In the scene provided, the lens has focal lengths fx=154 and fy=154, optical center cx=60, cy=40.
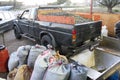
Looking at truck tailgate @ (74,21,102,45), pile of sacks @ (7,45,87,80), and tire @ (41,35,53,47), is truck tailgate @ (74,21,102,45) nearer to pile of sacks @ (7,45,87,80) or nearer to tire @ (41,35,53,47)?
tire @ (41,35,53,47)

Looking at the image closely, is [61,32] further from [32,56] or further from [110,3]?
[110,3]

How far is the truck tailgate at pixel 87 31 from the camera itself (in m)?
4.13

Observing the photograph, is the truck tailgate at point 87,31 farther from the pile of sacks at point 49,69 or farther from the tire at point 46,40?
the pile of sacks at point 49,69

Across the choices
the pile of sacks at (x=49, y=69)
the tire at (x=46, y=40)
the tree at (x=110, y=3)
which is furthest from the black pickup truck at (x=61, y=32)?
the tree at (x=110, y=3)

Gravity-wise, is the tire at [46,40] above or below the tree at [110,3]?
below

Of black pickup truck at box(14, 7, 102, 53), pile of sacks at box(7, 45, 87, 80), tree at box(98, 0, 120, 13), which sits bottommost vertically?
pile of sacks at box(7, 45, 87, 80)

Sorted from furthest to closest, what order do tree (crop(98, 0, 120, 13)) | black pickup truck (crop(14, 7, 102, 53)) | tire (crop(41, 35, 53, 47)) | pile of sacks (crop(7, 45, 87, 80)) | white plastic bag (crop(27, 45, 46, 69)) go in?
tree (crop(98, 0, 120, 13)), tire (crop(41, 35, 53, 47)), black pickup truck (crop(14, 7, 102, 53)), white plastic bag (crop(27, 45, 46, 69)), pile of sacks (crop(7, 45, 87, 80))

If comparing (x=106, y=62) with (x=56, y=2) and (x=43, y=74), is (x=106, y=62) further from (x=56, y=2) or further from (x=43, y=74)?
(x=56, y=2)

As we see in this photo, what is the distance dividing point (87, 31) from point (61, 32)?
76cm

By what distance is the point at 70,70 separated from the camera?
95.0 inches

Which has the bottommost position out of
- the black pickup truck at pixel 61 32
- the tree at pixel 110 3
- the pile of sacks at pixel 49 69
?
the pile of sacks at pixel 49 69

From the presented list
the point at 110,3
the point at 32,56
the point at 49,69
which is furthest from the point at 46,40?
the point at 110,3

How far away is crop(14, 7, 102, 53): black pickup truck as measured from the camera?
162 inches

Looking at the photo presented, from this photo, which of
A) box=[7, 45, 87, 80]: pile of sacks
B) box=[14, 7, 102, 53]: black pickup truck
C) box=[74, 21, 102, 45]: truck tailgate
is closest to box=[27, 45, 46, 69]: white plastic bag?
box=[7, 45, 87, 80]: pile of sacks
